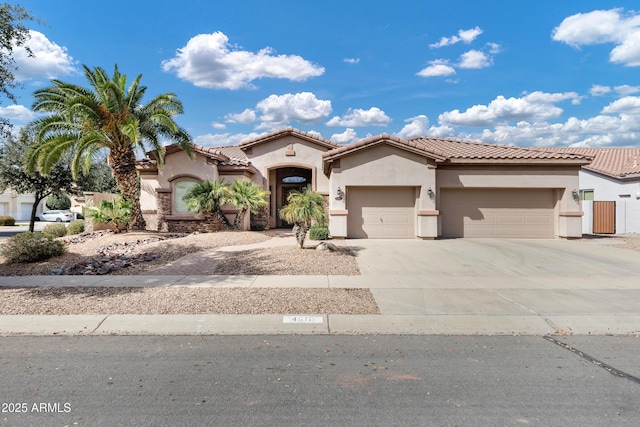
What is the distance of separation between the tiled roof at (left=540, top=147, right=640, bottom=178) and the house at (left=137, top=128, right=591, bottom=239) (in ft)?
19.8

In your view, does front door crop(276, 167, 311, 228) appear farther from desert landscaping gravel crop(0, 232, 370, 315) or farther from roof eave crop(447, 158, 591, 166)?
desert landscaping gravel crop(0, 232, 370, 315)

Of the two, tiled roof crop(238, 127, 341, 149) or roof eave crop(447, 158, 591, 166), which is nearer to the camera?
roof eave crop(447, 158, 591, 166)

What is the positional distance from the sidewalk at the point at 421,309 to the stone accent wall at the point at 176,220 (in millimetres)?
8921

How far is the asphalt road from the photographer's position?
3.43 meters

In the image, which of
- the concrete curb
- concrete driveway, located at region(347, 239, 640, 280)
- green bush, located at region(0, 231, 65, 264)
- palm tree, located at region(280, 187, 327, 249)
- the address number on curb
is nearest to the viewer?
the concrete curb

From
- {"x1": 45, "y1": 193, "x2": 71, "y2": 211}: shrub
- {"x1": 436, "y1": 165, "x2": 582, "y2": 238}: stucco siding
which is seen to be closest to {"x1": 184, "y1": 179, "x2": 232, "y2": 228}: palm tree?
{"x1": 436, "y1": 165, "x2": 582, "y2": 238}: stucco siding

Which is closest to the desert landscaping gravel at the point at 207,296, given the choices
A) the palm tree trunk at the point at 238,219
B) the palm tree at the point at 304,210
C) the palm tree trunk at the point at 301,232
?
the palm tree trunk at the point at 301,232

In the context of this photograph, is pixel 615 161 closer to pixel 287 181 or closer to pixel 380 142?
pixel 380 142

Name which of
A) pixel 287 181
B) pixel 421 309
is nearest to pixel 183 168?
pixel 287 181

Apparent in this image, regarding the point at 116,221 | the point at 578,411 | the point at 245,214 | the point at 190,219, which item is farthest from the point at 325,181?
the point at 578,411

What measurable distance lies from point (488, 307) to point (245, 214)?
13375 millimetres

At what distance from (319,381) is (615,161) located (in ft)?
94.5

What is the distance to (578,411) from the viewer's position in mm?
3529

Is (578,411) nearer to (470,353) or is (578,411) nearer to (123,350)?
(470,353)
